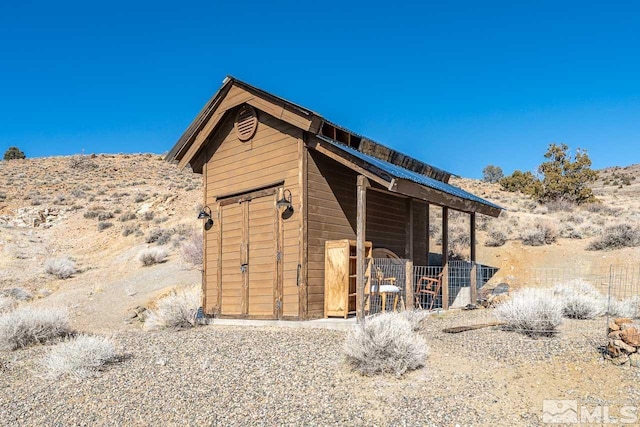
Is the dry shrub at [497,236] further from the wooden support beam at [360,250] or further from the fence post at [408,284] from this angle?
the wooden support beam at [360,250]

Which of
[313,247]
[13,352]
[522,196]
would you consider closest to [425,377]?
[313,247]

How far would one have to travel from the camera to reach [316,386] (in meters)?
6.48

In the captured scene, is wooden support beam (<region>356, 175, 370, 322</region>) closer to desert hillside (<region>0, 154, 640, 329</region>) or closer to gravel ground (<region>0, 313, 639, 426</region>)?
gravel ground (<region>0, 313, 639, 426</region>)

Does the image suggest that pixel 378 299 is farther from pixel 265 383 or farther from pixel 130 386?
pixel 130 386

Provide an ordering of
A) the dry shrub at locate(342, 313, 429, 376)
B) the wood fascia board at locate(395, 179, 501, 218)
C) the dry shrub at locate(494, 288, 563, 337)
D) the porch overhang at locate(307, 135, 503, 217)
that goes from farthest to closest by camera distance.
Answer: the wood fascia board at locate(395, 179, 501, 218) < the porch overhang at locate(307, 135, 503, 217) < the dry shrub at locate(494, 288, 563, 337) < the dry shrub at locate(342, 313, 429, 376)

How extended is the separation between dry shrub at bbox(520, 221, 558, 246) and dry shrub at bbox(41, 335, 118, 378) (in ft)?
50.7

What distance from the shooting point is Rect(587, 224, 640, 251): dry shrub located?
17.6 m

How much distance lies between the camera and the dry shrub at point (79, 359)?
7.94m

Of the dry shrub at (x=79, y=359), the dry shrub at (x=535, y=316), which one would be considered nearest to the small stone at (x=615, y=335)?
the dry shrub at (x=535, y=316)

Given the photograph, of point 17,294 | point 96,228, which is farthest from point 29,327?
point 96,228

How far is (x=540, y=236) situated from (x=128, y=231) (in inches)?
825

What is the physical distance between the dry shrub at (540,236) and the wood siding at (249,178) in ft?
38.9

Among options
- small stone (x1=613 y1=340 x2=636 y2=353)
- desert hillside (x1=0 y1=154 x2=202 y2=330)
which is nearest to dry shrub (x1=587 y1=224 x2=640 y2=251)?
small stone (x1=613 y1=340 x2=636 y2=353)

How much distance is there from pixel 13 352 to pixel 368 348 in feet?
24.1
